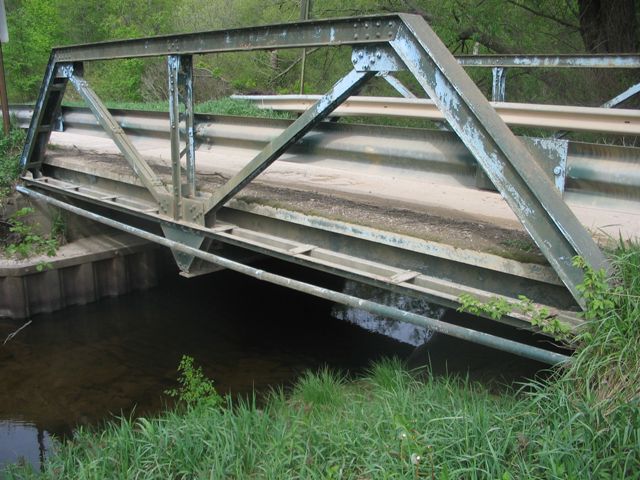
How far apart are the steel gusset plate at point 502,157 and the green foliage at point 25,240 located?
647 cm

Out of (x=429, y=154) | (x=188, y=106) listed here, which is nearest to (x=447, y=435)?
(x=429, y=154)

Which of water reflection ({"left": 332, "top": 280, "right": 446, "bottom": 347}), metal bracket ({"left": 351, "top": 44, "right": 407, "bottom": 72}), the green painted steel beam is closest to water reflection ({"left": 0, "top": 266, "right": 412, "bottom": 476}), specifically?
water reflection ({"left": 332, "top": 280, "right": 446, "bottom": 347})

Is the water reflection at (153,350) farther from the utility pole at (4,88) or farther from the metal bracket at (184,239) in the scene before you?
the utility pole at (4,88)

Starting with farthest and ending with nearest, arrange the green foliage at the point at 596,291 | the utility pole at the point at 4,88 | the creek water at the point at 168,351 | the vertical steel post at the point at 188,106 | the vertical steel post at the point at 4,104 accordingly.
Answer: the vertical steel post at the point at 4,104
the utility pole at the point at 4,88
the creek water at the point at 168,351
the vertical steel post at the point at 188,106
the green foliage at the point at 596,291

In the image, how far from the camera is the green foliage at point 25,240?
327 inches

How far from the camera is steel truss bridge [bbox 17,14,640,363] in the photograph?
322 centimetres

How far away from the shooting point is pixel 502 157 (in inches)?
125

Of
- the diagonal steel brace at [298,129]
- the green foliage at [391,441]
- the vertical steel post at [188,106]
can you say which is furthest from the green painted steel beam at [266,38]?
the green foliage at [391,441]

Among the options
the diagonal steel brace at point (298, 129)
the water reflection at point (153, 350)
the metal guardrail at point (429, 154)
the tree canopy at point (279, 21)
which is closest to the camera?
the metal guardrail at point (429, 154)

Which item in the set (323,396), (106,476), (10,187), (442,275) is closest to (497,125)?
(442,275)

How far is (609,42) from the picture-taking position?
10055 mm

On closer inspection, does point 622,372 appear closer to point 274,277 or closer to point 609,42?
point 274,277

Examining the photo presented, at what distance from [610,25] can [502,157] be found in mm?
8357

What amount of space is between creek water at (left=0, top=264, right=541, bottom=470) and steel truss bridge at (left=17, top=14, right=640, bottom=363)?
131cm
